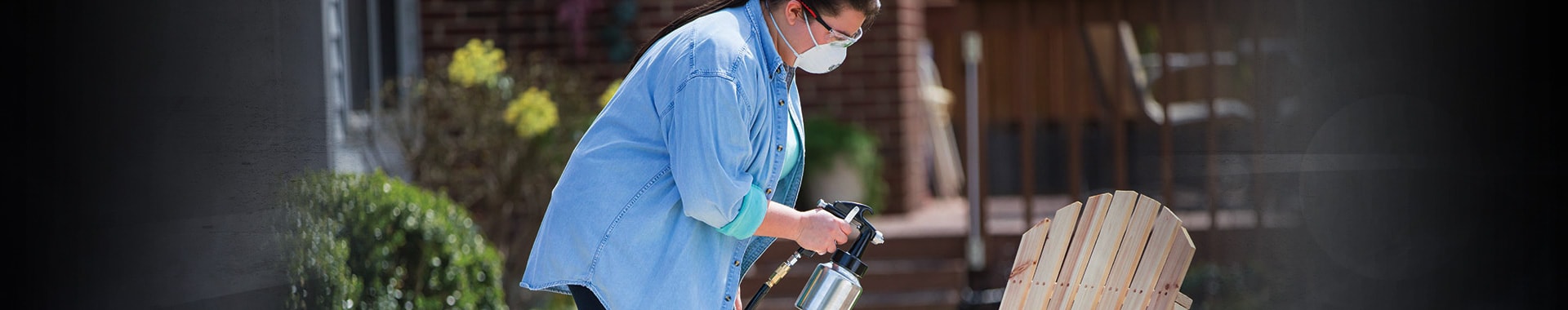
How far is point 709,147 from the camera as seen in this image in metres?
2.09

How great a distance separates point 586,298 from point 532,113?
12.3 feet

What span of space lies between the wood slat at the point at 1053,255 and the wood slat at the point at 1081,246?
1 centimetres

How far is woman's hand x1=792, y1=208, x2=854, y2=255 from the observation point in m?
2.25

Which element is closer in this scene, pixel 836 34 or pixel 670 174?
pixel 670 174

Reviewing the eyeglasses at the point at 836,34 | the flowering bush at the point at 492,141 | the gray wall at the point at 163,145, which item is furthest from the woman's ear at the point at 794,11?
the flowering bush at the point at 492,141

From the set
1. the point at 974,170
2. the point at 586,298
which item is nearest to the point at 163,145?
the point at 586,298

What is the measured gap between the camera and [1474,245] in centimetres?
205

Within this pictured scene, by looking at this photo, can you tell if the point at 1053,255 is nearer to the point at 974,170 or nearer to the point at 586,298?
the point at 586,298

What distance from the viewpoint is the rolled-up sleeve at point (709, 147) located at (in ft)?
6.88

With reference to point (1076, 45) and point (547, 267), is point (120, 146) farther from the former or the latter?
point (1076, 45)

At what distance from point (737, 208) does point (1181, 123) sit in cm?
372

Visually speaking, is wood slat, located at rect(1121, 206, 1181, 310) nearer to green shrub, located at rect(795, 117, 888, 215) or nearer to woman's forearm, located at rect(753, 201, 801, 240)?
woman's forearm, located at rect(753, 201, 801, 240)

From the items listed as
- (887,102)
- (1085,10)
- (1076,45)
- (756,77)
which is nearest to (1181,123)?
(1085,10)

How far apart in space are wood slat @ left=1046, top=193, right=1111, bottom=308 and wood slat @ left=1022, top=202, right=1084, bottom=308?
0.04 feet
